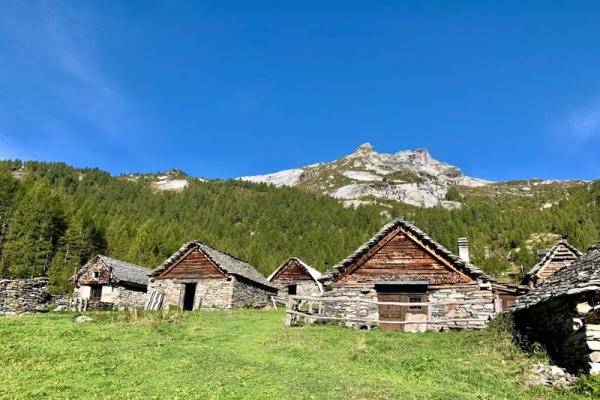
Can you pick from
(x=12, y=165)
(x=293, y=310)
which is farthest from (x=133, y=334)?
(x=12, y=165)

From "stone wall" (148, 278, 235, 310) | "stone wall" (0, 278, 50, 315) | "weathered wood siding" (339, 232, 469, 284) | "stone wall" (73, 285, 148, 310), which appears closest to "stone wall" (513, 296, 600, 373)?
"weathered wood siding" (339, 232, 469, 284)

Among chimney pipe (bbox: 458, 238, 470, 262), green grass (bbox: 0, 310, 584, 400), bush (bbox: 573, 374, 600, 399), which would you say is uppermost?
chimney pipe (bbox: 458, 238, 470, 262)

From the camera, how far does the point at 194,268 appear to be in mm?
40906

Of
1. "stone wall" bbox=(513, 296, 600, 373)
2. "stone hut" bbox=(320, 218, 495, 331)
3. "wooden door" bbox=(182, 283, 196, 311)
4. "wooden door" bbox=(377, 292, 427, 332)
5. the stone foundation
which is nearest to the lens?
"stone wall" bbox=(513, 296, 600, 373)

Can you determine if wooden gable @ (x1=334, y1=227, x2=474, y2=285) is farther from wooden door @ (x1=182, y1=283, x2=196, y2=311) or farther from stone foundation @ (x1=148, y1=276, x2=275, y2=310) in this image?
wooden door @ (x1=182, y1=283, x2=196, y2=311)

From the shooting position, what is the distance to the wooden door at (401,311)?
81.0 ft

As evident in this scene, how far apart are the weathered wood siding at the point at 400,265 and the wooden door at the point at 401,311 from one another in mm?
1066

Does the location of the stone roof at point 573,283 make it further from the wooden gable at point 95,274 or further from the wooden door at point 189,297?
the wooden gable at point 95,274

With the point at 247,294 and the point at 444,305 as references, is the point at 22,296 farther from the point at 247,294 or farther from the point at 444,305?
the point at 444,305

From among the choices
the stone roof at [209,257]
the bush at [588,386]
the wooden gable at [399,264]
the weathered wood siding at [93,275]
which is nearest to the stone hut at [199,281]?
the stone roof at [209,257]

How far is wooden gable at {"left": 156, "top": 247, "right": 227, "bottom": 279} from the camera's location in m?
40.3

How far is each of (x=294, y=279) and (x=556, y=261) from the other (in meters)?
32.0

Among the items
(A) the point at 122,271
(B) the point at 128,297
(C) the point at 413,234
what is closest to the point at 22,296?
(B) the point at 128,297

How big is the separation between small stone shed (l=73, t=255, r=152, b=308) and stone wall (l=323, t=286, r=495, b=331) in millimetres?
24480
